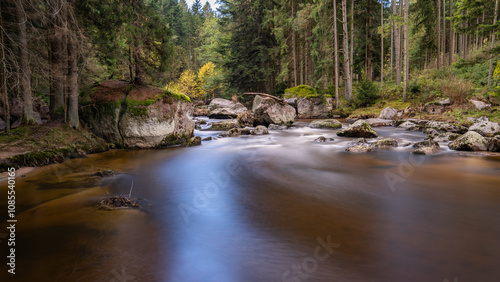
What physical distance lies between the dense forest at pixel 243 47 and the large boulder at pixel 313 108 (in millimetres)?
1559

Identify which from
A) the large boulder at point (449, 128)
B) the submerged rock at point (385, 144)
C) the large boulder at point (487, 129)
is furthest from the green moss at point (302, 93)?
the submerged rock at point (385, 144)

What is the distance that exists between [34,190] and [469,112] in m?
18.0

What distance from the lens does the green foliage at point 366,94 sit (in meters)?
19.5

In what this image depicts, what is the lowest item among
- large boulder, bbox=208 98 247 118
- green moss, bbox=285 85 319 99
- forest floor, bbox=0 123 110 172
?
forest floor, bbox=0 123 110 172

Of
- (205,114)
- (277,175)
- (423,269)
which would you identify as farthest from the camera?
(205,114)

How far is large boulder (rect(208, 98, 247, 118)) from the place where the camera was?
24.1m

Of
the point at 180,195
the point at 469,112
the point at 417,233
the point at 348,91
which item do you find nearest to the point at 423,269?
the point at 417,233

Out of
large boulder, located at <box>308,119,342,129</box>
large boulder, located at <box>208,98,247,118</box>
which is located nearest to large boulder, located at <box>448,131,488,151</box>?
large boulder, located at <box>308,119,342,129</box>

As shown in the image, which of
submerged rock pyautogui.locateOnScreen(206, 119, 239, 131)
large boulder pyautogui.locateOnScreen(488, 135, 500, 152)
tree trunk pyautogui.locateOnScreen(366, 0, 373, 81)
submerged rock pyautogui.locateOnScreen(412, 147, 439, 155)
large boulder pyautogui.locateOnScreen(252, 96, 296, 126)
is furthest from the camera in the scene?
tree trunk pyautogui.locateOnScreen(366, 0, 373, 81)

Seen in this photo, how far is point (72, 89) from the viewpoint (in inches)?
331

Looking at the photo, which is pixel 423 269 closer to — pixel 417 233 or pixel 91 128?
pixel 417 233

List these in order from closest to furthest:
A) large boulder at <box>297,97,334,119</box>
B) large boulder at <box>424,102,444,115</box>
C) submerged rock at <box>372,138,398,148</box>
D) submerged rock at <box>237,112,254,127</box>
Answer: submerged rock at <box>372,138,398,148</box>, large boulder at <box>424,102,444,115</box>, submerged rock at <box>237,112,254,127</box>, large boulder at <box>297,97,334,119</box>

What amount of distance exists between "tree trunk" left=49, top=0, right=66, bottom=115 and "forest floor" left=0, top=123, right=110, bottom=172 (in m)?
1.49

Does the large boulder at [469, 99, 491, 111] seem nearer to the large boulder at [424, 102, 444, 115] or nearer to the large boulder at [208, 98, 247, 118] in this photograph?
the large boulder at [424, 102, 444, 115]
